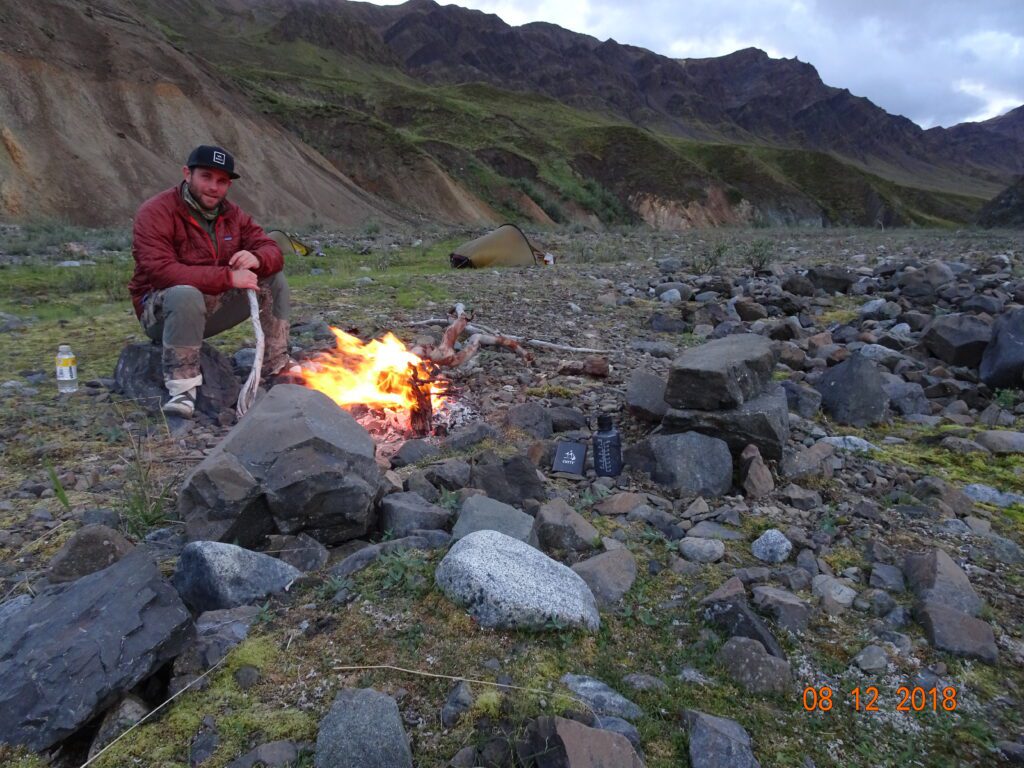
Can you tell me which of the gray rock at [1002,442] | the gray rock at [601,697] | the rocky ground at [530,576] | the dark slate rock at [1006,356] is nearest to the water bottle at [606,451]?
the rocky ground at [530,576]

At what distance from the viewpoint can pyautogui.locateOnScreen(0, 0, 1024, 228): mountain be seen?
1895 centimetres

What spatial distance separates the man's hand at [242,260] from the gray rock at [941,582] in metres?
4.14

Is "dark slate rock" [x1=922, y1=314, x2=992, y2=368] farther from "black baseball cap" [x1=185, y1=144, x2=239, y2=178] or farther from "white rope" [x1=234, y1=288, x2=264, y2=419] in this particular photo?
"black baseball cap" [x1=185, y1=144, x2=239, y2=178]

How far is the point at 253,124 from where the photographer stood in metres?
25.1

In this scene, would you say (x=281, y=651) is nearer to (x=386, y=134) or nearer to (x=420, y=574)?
(x=420, y=574)

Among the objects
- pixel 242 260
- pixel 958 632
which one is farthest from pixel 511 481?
pixel 242 260

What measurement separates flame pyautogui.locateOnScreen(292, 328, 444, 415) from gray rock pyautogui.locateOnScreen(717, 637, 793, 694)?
2681 millimetres

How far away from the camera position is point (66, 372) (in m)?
4.51

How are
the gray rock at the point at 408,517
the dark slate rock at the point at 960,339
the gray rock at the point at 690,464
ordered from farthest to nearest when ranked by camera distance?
the dark slate rock at the point at 960,339 → the gray rock at the point at 690,464 → the gray rock at the point at 408,517

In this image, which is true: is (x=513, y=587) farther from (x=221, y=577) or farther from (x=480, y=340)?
(x=480, y=340)

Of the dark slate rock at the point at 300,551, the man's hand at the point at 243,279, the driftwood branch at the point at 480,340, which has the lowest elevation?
the dark slate rock at the point at 300,551

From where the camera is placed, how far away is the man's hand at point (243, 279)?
437 centimetres

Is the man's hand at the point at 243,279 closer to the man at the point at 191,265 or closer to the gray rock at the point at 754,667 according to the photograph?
the man at the point at 191,265

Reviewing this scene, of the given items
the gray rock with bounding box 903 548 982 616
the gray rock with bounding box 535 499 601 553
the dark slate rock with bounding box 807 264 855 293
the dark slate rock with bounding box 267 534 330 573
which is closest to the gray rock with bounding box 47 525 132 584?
the dark slate rock with bounding box 267 534 330 573
